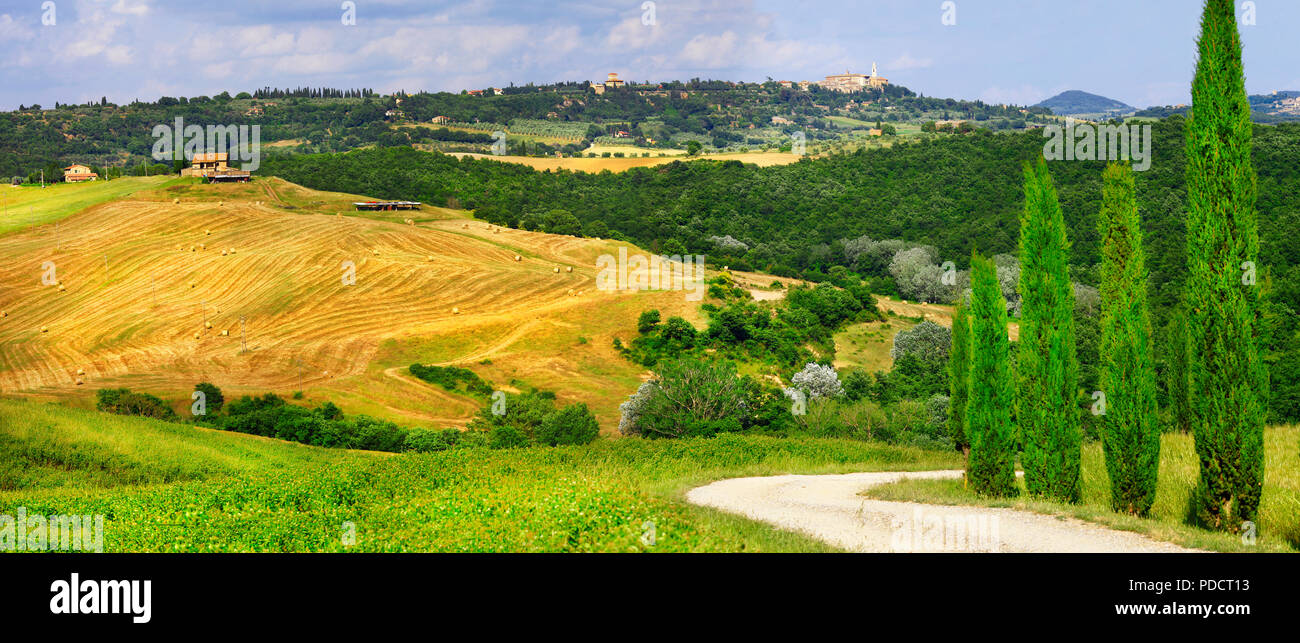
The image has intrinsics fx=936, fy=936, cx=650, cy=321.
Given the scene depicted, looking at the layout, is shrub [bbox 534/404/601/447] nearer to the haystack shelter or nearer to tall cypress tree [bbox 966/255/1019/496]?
tall cypress tree [bbox 966/255/1019/496]

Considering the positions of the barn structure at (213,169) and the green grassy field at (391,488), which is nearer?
the green grassy field at (391,488)

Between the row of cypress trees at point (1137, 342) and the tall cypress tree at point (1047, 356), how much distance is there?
26 mm

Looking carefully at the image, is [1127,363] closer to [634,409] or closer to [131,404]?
[634,409]

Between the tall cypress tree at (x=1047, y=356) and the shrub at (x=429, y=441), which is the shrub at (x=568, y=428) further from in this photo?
the tall cypress tree at (x=1047, y=356)

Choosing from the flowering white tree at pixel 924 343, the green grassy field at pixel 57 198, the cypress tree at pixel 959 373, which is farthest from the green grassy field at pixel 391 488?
the green grassy field at pixel 57 198

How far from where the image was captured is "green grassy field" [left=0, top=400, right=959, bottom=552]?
13734mm

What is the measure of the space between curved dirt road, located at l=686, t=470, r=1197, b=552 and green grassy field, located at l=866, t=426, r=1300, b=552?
0.37 metres

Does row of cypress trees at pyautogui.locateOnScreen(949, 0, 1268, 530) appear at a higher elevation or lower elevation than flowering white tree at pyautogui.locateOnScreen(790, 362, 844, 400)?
higher

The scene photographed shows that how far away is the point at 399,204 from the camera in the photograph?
96875 millimetres

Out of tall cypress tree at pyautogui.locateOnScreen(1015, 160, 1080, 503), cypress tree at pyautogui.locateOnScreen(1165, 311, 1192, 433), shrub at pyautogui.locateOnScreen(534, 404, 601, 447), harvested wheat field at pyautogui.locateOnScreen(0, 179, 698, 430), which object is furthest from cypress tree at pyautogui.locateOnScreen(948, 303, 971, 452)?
harvested wheat field at pyautogui.locateOnScreen(0, 179, 698, 430)

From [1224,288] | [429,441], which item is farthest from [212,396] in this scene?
[1224,288]

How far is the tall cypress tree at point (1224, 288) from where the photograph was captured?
1448 centimetres
